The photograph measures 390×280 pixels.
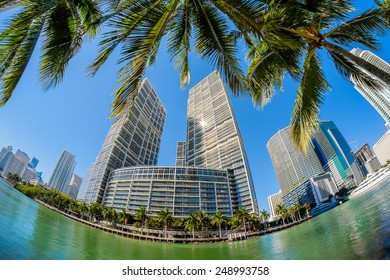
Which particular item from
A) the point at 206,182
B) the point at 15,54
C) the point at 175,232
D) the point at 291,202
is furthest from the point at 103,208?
the point at 291,202

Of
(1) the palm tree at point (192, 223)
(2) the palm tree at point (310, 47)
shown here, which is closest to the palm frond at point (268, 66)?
(2) the palm tree at point (310, 47)

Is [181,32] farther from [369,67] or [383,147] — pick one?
[383,147]

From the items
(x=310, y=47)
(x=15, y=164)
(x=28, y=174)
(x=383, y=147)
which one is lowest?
(x=310, y=47)

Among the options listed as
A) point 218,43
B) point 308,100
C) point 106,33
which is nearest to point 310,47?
point 308,100

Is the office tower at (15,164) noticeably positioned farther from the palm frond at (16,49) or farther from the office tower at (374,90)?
the office tower at (374,90)

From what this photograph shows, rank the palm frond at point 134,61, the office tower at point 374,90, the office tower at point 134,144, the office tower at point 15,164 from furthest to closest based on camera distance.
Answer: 1. the office tower at point 134,144
2. the office tower at point 15,164
3. the office tower at point 374,90
4. the palm frond at point 134,61

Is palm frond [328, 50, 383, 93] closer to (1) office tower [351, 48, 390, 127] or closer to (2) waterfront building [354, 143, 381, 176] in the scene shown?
(1) office tower [351, 48, 390, 127]
